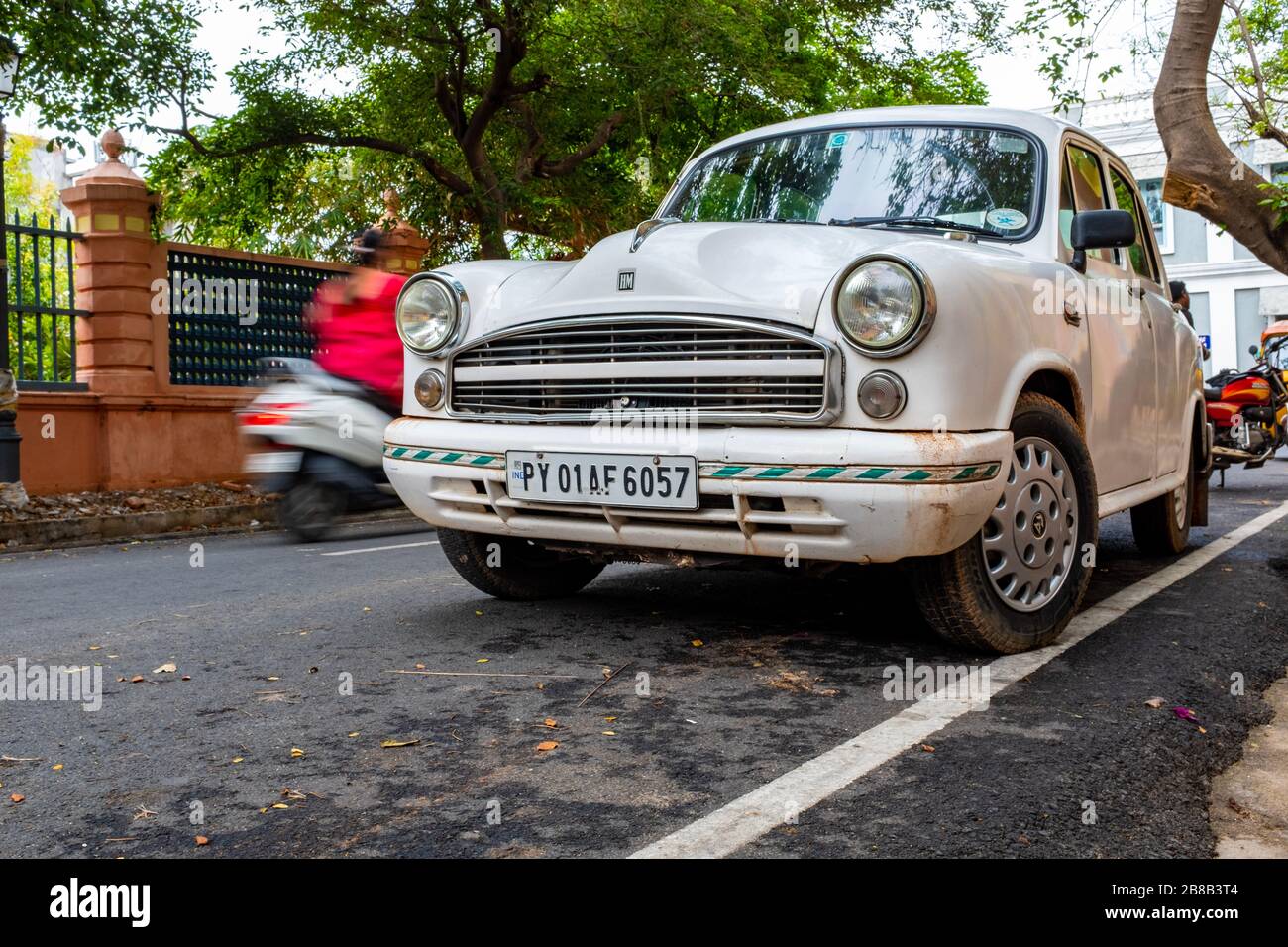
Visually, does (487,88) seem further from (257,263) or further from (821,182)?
(821,182)

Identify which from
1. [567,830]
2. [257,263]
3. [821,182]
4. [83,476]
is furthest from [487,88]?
[567,830]

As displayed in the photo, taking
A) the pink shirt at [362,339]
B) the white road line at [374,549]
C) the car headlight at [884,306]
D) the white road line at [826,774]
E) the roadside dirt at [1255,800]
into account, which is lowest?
the roadside dirt at [1255,800]

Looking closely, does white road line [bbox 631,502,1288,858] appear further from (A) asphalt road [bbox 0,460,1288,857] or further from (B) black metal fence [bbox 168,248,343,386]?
(B) black metal fence [bbox 168,248,343,386]

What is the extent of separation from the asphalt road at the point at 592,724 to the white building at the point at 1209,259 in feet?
104

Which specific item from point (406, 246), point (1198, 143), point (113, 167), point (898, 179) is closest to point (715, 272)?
point (898, 179)

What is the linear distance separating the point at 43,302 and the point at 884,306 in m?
10.8

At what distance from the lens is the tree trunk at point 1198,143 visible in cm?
1071

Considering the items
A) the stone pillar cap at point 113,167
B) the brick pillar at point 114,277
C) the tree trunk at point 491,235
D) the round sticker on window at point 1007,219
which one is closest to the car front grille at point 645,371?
the round sticker on window at point 1007,219

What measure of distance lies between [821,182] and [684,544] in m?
1.69

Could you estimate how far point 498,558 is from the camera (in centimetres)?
486

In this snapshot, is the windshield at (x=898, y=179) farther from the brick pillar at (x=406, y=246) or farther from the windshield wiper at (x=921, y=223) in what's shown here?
the brick pillar at (x=406, y=246)

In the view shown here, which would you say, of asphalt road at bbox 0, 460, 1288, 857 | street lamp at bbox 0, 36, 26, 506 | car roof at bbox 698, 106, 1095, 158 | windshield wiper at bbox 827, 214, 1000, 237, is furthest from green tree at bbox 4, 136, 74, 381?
windshield wiper at bbox 827, 214, 1000, 237

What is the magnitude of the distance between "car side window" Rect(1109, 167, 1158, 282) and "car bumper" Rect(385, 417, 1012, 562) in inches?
91.5

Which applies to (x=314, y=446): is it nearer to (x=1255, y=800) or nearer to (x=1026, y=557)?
(x=1026, y=557)
